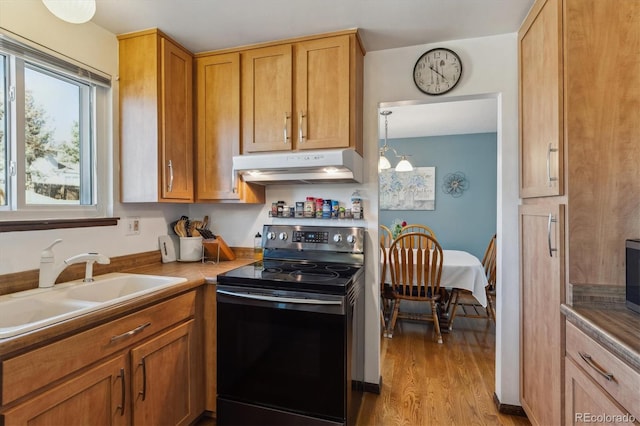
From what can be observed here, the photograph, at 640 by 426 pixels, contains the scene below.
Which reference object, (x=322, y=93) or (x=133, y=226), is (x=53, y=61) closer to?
(x=133, y=226)

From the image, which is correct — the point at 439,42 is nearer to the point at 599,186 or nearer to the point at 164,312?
the point at 599,186

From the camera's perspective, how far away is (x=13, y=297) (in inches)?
51.3

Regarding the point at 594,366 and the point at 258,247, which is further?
the point at 258,247

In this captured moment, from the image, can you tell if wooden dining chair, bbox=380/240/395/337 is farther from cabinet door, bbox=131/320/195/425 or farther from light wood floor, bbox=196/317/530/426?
cabinet door, bbox=131/320/195/425

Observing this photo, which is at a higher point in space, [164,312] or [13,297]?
[13,297]

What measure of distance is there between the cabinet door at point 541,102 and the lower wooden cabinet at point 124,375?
1854mm

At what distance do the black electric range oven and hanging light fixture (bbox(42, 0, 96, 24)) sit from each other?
51.1 inches

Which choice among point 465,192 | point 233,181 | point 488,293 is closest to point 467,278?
point 488,293

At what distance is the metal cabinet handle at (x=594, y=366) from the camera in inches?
38.3

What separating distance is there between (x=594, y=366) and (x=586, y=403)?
0.17m

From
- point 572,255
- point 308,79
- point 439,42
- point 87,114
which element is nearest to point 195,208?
point 87,114

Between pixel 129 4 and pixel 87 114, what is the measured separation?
0.66 m

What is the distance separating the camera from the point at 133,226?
201cm

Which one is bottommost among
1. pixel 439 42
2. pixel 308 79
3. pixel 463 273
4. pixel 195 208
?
pixel 463 273
